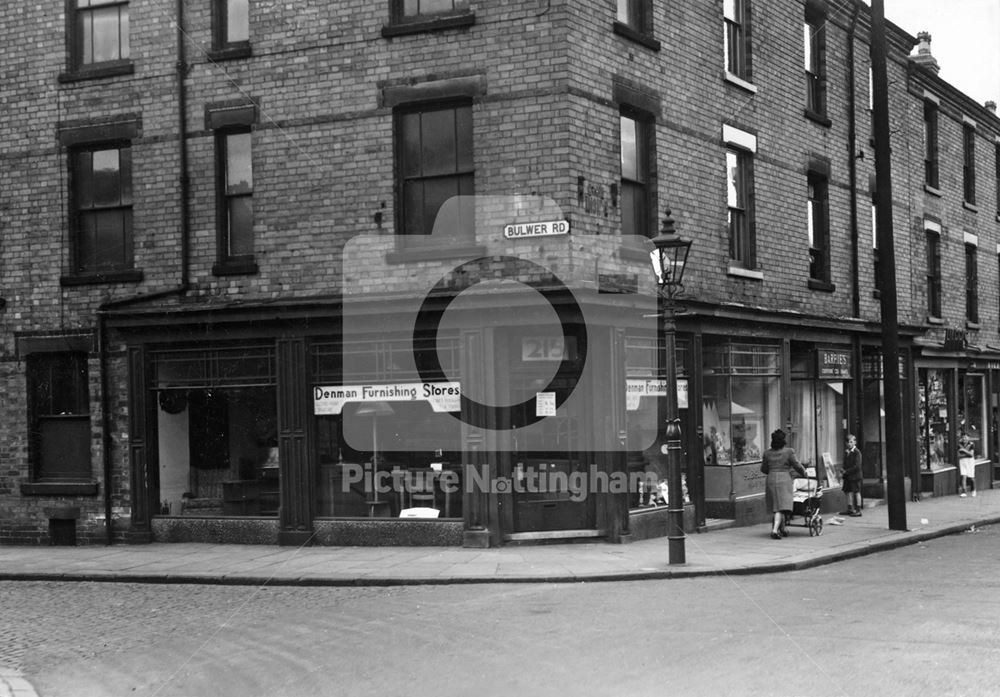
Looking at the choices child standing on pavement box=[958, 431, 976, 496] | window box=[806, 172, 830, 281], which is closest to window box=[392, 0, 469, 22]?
window box=[806, 172, 830, 281]

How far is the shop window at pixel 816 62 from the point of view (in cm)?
2134

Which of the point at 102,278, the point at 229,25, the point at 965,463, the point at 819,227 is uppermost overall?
the point at 229,25

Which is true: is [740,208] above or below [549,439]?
above

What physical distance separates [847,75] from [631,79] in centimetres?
822

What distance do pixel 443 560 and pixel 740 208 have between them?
8.48 m

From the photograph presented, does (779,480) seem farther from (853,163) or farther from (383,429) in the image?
(853,163)

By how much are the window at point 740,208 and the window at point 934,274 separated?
957 centimetres

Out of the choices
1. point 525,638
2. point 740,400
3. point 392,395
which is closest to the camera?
point 525,638

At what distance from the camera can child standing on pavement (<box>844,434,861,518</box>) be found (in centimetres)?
1975

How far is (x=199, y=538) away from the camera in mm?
16688

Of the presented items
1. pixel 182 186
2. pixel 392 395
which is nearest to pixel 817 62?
pixel 392 395

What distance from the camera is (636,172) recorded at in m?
16.5

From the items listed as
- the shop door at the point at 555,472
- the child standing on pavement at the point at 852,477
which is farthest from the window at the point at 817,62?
the shop door at the point at 555,472

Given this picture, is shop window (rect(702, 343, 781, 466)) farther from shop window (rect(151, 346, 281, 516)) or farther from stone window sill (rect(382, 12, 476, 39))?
shop window (rect(151, 346, 281, 516))
